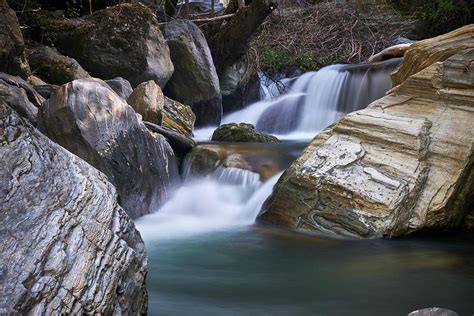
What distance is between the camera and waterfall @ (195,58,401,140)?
9.89 meters

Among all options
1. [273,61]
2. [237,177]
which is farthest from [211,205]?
[273,61]

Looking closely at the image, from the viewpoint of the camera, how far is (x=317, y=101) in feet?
34.4

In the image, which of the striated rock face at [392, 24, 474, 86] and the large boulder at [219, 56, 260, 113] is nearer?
the striated rock face at [392, 24, 474, 86]

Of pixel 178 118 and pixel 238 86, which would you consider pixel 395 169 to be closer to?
pixel 178 118

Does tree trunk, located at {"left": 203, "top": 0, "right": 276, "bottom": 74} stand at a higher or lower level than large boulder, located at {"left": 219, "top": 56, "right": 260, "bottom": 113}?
higher

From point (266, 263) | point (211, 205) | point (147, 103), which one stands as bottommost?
point (211, 205)

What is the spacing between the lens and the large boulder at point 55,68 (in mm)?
8180

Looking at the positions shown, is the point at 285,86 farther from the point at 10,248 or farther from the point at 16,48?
the point at 10,248

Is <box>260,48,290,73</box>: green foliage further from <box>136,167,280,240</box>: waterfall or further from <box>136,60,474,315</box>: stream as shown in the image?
<box>136,167,280,240</box>: waterfall

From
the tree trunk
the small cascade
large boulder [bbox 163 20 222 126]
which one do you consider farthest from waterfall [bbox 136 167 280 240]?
the tree trunk

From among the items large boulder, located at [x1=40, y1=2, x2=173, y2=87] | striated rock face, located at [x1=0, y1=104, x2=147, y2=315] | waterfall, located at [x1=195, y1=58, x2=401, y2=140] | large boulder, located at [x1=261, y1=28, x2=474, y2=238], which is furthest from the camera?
waterfall, located at [x1=195, y1=58, x2=401, y2=140]

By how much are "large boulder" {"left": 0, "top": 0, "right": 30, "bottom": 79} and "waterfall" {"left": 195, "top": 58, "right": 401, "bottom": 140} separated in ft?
10.6

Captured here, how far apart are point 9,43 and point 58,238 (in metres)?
5.37

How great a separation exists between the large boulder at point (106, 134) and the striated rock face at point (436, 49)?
3375mm
